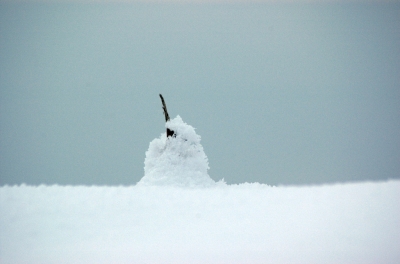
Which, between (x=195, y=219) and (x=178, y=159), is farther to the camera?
(x=178, y=159)

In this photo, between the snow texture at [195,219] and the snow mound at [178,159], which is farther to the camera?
the snow mound at [178,159]

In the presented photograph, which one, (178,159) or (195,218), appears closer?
(195,218)

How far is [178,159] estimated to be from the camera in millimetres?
6250

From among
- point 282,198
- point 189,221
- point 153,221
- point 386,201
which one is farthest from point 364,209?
point 153,221

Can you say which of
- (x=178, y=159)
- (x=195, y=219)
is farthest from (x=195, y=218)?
(x=178, y=159)

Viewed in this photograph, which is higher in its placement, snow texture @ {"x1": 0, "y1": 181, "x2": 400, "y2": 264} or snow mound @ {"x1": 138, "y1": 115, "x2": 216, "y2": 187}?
snow mound @ {"x1": 138, "y1": 115, "x2": 216, "y2": 187}

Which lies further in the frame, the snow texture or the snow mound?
the snow mound

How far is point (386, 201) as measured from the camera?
3.81 meters

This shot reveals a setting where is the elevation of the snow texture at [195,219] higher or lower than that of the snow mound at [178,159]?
lower

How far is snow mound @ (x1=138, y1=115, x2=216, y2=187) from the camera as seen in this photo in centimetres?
606

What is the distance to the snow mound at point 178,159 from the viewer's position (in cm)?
606

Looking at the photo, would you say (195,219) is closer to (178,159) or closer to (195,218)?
(195,218)

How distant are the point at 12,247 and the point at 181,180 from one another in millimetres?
3127

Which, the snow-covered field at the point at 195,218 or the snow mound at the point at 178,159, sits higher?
the snow mound at the point at 178,159
